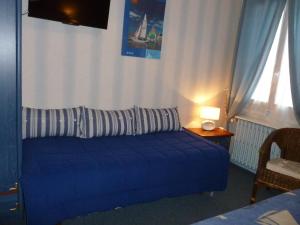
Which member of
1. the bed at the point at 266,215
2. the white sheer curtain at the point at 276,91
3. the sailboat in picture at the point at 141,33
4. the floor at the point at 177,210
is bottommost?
the floor at the point at 177,210

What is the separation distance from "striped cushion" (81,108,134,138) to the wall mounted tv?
916 mm

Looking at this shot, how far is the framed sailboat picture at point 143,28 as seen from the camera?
3.11 meters

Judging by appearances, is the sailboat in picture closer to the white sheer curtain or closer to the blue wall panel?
the blue wall panel

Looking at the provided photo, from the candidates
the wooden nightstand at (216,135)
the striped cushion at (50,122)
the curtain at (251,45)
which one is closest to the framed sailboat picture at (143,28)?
the striped cushion at (50,122)

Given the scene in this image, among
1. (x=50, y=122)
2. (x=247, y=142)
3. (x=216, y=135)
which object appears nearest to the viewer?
(x=50, y=122)

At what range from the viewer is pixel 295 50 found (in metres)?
3.18

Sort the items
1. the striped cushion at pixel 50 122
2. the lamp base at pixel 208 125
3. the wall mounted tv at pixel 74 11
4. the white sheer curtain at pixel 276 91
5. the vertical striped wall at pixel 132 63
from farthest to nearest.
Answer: the lamp base at pixel 208 125, the white sheer curtain at pixel 276 91, the vertical striped wall at pixel 132 63, the striped cushion at pixel 50 122, the wall mounted tv at pixel 74 11

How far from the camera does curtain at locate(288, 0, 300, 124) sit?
3143mm

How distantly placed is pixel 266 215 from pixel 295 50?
239 cm

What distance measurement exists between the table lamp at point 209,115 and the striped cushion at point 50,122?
1672 mm

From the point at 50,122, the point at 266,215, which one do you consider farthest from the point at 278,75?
the point at 50,122

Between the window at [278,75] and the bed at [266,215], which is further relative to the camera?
the window at [278,75]

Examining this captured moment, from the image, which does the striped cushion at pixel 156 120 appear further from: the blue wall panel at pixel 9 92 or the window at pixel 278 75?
the blue wall panel at pixel 9 92

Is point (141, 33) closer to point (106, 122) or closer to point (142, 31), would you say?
point (142, 31)
